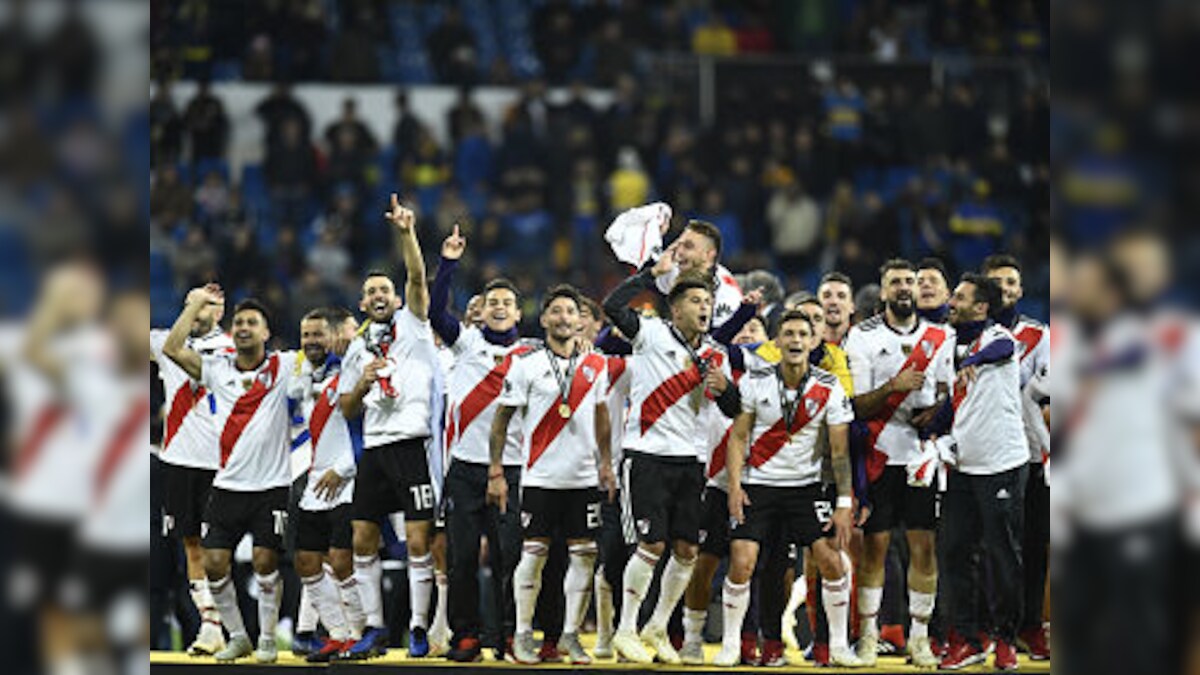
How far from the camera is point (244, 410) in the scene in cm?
1097

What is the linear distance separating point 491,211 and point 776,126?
3.72 m

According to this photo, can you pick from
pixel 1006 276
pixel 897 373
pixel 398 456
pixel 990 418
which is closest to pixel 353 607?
pixel 398 456

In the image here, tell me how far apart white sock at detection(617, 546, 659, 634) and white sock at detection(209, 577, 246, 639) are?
7.97 ft

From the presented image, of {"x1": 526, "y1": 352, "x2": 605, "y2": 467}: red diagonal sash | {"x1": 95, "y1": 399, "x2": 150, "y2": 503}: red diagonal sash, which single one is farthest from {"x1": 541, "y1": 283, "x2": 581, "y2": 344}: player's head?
{"x1": 95, "y1": 399, "x2": 150, "y2": 503}: red diagonal sash

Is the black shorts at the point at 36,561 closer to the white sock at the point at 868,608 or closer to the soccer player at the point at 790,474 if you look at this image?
the soccer player at the point at 790,474

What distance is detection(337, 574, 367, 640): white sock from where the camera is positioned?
10750 mm

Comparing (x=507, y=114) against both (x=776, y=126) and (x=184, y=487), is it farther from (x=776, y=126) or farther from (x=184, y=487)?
(x=184, y=487)

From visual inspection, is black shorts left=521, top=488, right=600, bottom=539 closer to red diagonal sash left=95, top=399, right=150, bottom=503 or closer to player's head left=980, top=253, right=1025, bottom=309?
player's head left=980, top=253, right=1025, bottom=309

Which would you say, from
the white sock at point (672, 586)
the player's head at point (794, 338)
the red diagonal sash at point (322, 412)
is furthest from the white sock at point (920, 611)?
the red diagonal sash at point (322, 412)

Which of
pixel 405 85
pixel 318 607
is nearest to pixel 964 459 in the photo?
pixel 318 607

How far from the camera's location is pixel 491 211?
66.1ft

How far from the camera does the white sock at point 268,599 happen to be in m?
11.0

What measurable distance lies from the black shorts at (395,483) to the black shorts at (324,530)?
0.25 metres

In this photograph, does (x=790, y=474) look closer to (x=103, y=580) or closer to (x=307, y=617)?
(x=307, y=617)
